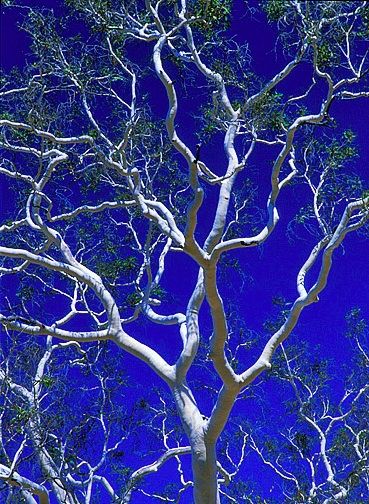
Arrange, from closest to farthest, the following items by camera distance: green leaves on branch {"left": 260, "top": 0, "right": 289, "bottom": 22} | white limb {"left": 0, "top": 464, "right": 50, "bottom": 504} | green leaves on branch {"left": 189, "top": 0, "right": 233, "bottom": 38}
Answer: green leaves on branch {"left": 260, "top": 0, "right": 289, "bottom": 22}
white limb {"left": 0, "top": 464, "right": 50, "bottom": 504}
green leaves on branch {"left": 189, "top": 0, "right": 233, "bottom": 38}

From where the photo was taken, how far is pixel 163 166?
1141 centimetres

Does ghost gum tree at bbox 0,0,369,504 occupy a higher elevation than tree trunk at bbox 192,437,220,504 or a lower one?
higher

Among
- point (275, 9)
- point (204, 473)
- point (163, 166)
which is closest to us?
point (204, 473)

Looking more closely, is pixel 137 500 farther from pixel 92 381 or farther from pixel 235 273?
pixel 235 273

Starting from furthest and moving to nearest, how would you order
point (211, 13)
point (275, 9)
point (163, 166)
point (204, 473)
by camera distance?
1. point (163, 166)
2. point (211, 13)
3. point (275, 9)
4. point (204, 473)

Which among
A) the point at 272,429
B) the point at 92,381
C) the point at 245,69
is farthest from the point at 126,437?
the point at 245,69

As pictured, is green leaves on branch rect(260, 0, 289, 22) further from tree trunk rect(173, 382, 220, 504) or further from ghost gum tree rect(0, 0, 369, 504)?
tree trunk rect(173, 382, 220, 504)

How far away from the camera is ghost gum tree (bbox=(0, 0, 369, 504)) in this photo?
834 cm

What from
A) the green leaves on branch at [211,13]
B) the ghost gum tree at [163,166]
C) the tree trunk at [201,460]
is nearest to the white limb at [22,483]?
the ghost gum tree at [163,166]

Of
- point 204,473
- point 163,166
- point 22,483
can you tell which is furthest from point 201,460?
point 163,166

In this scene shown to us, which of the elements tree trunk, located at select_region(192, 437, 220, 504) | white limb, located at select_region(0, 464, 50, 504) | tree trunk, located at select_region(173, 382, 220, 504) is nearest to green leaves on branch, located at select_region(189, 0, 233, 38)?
tree trunk, located at select_region(173, 382, 220, 504)

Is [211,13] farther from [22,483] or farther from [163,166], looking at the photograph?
[22,483]

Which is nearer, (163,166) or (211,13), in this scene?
(211,13)

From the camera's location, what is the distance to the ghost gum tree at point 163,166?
8.34 m
